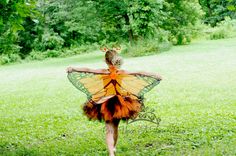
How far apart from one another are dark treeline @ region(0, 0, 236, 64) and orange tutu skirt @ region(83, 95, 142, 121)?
1595 centimetres

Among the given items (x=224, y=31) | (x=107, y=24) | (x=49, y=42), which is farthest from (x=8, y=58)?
(x=224, y=31)

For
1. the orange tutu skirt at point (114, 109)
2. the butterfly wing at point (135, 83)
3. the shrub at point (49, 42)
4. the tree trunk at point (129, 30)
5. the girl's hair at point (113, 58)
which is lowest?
the shrub at point (49, 42)

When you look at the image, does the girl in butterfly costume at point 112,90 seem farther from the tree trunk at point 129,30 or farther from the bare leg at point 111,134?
the tree trunk at point 129,30

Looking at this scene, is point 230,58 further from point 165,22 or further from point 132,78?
point 132,78

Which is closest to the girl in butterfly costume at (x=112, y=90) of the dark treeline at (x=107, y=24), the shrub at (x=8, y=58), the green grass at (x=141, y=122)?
the green grass at (x=141, y=122)

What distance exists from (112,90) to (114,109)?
23 centimetres

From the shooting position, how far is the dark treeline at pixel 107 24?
26000 mm

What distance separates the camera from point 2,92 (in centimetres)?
1421

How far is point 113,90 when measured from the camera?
5.21 metres

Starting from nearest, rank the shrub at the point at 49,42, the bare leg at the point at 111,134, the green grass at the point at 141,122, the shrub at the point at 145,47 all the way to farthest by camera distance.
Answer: the bare leg at the point at 111,134 → the green grass at the point at 141,122 → the shrub at the point at 145,47 → the shrub at the point at 49,42

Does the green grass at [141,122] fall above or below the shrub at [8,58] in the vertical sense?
above

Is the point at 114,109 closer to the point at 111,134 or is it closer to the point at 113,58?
the point at 111,134

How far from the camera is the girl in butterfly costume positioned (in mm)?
5164

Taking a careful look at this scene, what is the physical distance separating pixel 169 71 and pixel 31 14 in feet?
33.0
